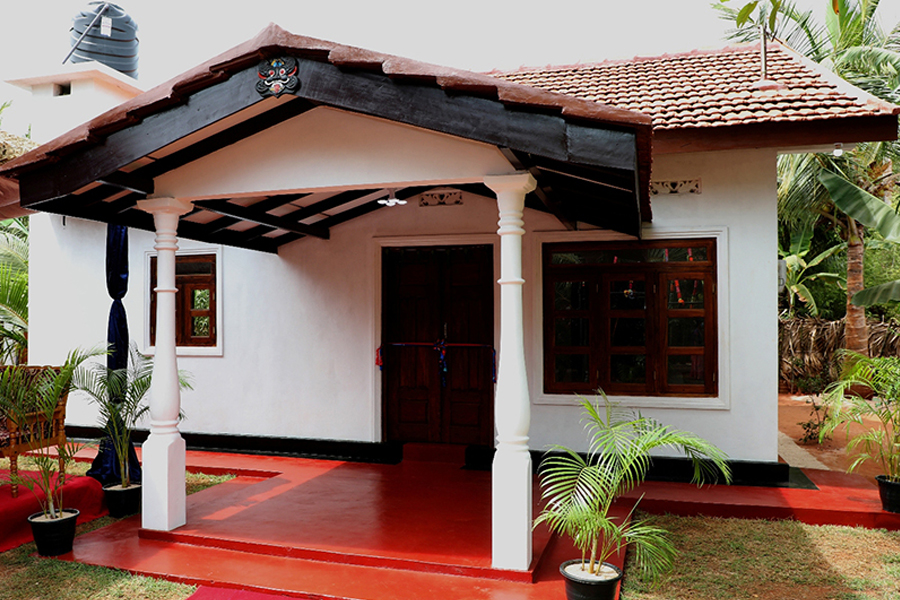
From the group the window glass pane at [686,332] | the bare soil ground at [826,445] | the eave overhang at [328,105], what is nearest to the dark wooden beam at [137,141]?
the eave overhang at [328,105]

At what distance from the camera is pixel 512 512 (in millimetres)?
4352

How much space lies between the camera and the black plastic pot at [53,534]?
4.89 m

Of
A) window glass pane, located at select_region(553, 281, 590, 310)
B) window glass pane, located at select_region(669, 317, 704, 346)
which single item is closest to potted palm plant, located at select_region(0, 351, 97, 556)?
window glass pane, located at select_region(553, 281, 590, 310)

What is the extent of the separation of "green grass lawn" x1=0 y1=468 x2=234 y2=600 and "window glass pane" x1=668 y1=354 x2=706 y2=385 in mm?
4852

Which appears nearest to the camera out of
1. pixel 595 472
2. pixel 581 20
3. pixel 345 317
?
pixel 595 472

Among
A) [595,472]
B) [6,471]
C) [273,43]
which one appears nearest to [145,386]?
[6,471]

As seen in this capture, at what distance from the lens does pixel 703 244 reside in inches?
267

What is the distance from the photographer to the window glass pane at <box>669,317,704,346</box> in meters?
6.82

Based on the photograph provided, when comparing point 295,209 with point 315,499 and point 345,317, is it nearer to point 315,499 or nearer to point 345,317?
point 345,317

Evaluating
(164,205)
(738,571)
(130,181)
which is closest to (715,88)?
(738,571)

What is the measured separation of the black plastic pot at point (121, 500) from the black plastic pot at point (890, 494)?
258 inches

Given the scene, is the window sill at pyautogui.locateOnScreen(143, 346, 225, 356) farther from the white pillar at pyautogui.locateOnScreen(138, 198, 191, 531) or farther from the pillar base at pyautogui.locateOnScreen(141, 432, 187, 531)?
the pillar base at pyautogui.locateOnScreen(141, 432, 187, 531)

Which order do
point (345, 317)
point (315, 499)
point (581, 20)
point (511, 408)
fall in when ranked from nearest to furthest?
point (511, 408), point (315, 499), point (345, 317), point (581, 20)

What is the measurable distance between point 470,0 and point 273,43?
27.5 metres
